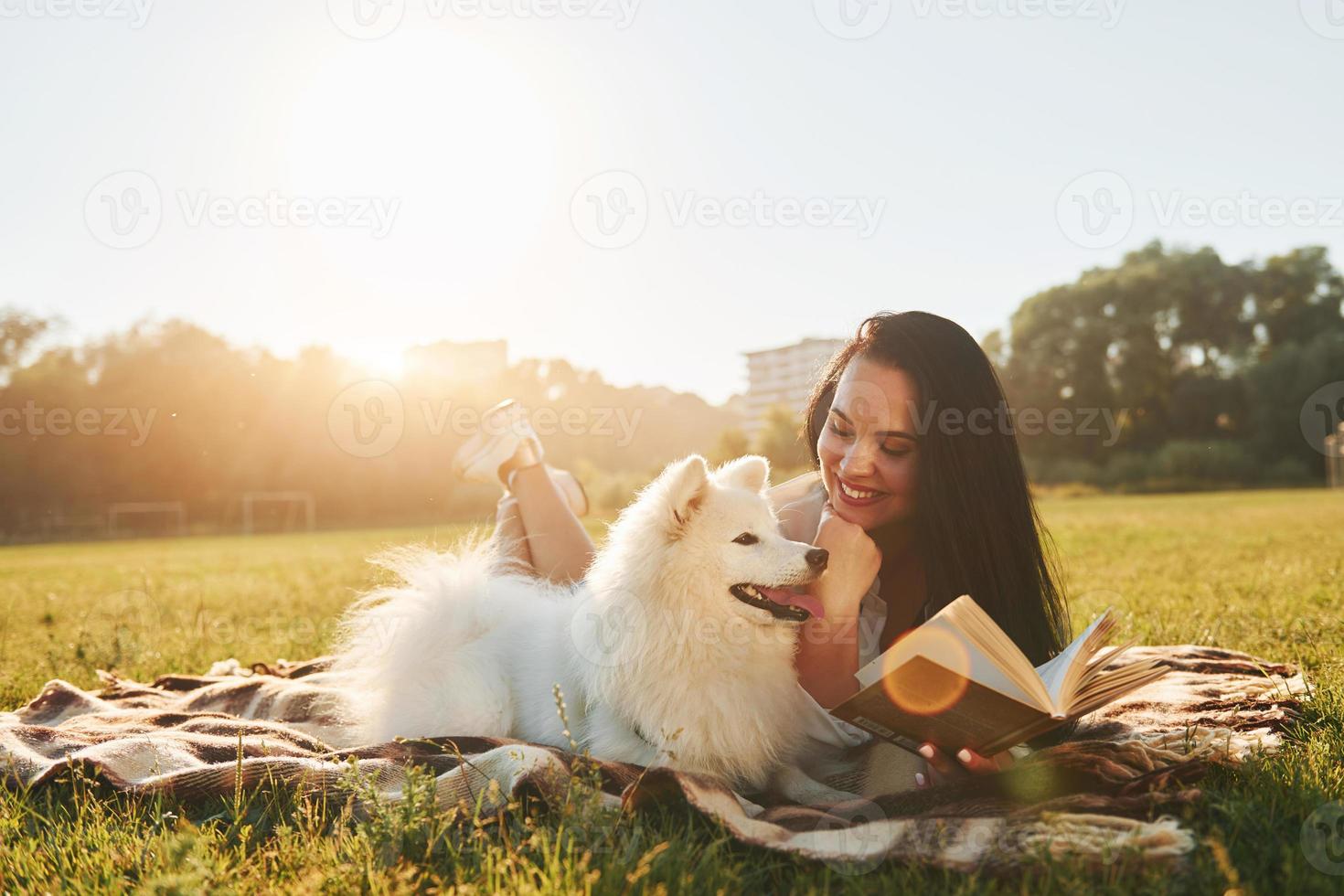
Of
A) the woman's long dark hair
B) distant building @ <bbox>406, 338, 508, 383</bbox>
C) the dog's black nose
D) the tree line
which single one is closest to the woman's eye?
the woman's long dark hair

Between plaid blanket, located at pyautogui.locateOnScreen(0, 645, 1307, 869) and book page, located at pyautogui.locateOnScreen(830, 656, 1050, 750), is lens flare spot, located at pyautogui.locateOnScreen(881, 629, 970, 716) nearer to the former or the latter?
book page, located at pyautogui.locateOnScreen(830, 656, 1050, 750)

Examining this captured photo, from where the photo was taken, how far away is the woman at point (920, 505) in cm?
257

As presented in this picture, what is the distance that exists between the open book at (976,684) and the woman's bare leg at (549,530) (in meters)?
2.10

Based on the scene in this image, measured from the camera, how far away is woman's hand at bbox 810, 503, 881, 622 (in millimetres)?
2477

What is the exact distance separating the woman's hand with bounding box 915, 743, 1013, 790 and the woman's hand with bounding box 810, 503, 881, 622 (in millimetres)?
483

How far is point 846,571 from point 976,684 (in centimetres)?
78

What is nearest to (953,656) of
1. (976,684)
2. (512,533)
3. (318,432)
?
(976,684)

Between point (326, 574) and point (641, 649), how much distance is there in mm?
7854

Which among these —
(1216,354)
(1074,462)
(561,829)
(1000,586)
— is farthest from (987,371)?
(1216,354)

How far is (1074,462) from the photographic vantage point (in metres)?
33.3

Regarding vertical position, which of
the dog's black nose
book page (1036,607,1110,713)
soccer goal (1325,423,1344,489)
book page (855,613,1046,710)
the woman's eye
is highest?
the woman's eye

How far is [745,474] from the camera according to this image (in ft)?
9.02

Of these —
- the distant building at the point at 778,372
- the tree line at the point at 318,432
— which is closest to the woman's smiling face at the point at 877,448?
the distant building at the point at 778,372

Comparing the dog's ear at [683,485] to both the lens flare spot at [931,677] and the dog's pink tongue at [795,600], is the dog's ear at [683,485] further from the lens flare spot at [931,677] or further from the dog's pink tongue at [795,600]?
the lens flare spot at [931,677]
